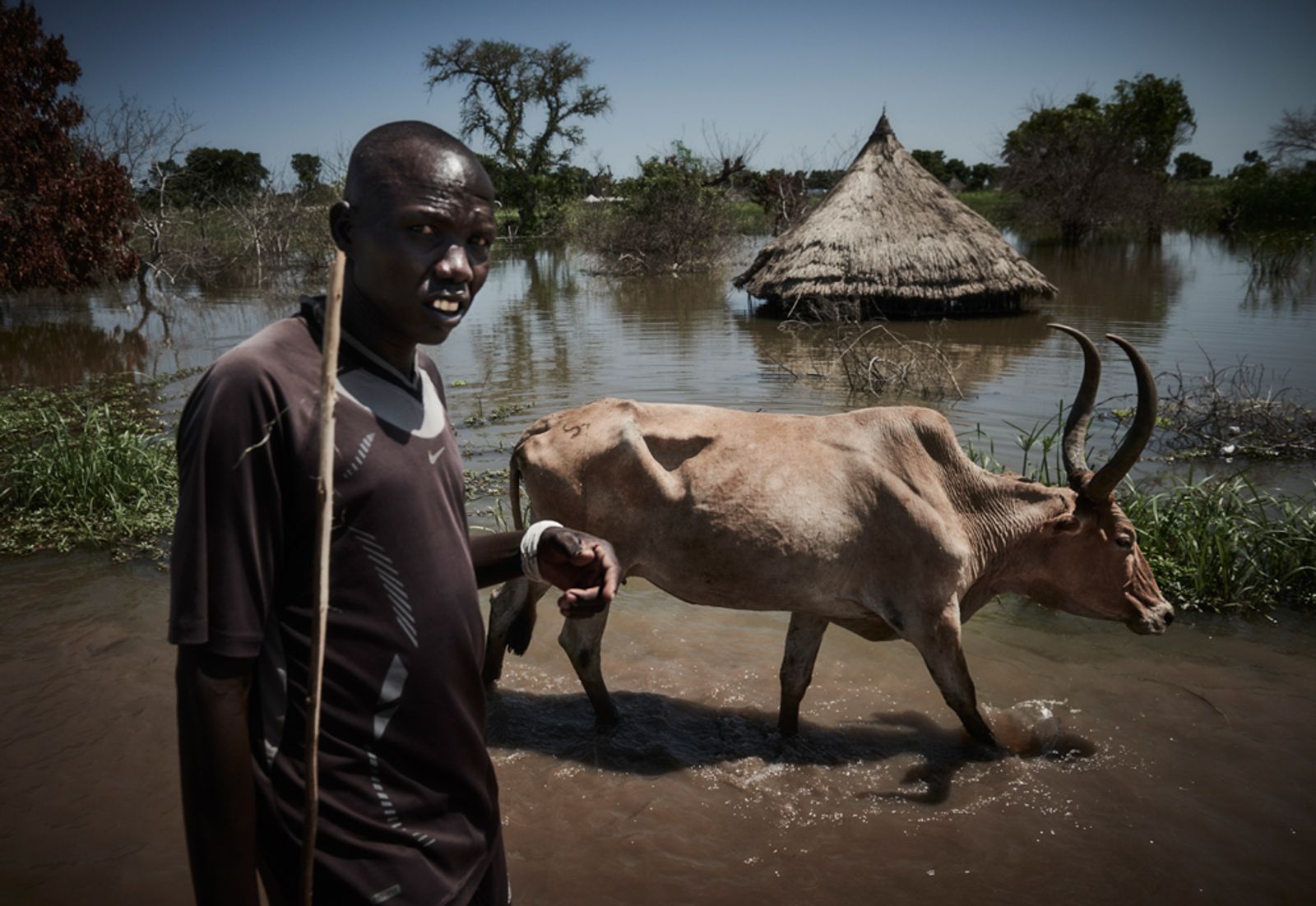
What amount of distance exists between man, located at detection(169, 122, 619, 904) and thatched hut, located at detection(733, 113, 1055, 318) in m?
14.7

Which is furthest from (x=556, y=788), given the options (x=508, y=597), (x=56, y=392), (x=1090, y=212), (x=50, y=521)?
(x=1090, y=212)

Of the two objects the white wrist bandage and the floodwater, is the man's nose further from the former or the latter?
the floodwater

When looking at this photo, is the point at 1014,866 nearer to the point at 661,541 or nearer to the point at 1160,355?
the point at 661,541

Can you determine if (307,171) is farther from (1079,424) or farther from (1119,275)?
(1079,424)

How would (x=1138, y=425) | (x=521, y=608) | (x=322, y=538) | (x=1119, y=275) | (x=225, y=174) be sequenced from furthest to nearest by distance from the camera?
1. (x=225, y=174)
2. (x=1119, y=275)
3. (x=521, y=608)
4. (x=1138, y=425)
5. (x=322, y=538)

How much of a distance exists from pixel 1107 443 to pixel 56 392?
490 inches

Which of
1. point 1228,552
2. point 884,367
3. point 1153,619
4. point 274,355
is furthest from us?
point 884,367

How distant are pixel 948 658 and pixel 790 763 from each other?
88 centimetres

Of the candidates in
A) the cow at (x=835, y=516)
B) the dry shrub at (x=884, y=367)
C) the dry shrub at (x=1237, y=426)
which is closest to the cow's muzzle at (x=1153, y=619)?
the cow at (x=835, y=516)

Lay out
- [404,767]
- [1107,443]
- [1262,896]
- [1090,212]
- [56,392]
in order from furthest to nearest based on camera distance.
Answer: [1090,212]
[56,392]
[1107,443]
[1262,896]
[404,767]

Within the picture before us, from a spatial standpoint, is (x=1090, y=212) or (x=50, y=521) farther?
(x=1090, y=212)

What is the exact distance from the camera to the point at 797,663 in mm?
4180

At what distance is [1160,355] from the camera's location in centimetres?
1263

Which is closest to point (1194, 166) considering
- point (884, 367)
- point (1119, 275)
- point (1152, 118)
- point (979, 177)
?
point (979, 177)
